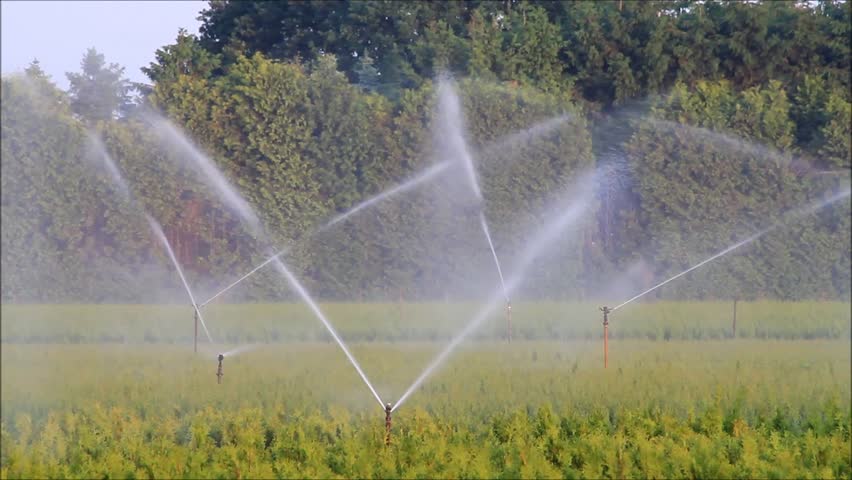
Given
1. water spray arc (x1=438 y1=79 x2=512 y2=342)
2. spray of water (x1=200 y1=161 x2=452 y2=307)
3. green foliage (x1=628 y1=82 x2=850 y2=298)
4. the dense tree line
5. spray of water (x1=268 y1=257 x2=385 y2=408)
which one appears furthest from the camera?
water spray arc (x1=438 y1=79 x2=512 y2=342)

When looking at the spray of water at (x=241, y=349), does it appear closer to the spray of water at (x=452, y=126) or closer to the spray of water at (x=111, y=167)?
the spray of water at (x=111, y=167)

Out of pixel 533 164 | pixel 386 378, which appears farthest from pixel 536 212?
pixel 386 378

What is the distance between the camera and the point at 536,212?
26531mm

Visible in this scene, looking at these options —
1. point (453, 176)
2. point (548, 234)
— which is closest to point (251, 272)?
point (453, 176)

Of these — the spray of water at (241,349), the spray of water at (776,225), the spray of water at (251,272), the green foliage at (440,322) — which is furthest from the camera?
the spray of water at (776,225)

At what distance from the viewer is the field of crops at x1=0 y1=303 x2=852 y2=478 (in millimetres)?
10359

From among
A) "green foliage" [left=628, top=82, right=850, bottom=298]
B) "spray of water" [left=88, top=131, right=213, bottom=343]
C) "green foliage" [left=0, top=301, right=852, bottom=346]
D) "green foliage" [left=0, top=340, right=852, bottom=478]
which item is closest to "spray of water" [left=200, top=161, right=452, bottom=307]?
"spray of water" [left=88, top=131, right=213, bottom=343]

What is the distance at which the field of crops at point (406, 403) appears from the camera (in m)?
10.4

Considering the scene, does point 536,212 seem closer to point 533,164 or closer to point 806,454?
point 533,164

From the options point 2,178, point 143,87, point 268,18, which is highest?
point 268,18

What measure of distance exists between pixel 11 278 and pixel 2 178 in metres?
5.67

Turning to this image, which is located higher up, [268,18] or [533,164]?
[268,18]

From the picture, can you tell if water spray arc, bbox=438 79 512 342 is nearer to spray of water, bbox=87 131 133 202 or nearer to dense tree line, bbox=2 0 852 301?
dense tree line, bbox=2 0 852 301

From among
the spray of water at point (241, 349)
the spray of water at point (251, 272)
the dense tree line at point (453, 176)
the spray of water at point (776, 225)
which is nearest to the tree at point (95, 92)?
the dense tree line at point (453, 176)
